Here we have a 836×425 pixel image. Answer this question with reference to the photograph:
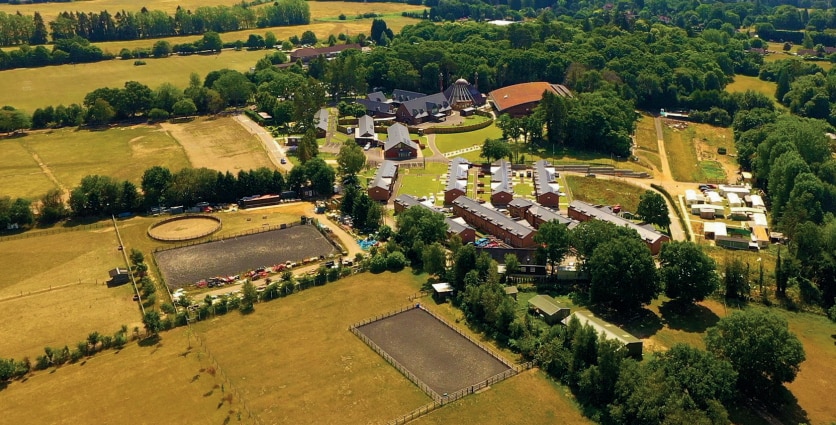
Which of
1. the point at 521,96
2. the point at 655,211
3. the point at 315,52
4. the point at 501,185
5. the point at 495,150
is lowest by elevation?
the point at 501,185

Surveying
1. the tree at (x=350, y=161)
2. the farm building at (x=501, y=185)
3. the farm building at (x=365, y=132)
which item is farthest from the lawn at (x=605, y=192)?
the farm building at (x=365, y=132)

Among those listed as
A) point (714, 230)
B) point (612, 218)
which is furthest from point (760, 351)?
point (714, 230)

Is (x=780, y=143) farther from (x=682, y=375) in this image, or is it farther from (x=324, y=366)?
(x=324, y=366)

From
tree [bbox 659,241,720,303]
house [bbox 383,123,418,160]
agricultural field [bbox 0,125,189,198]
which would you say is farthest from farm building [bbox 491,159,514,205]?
agricultural field [bbox 0,125,189,198]

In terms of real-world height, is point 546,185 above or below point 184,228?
above

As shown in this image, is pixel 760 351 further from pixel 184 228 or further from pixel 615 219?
pixel 184 228

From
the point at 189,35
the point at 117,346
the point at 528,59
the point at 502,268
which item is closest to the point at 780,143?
the point at 502,268

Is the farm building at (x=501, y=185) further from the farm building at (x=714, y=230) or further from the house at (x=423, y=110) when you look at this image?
the house at (x=423, y=110)

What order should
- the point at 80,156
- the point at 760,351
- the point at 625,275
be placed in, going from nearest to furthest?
1. the point at 760,351
2. the point at 625,275
3. the point at 80,156
